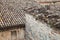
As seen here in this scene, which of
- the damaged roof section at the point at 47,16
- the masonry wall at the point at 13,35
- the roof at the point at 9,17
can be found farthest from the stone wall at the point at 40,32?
the roof at the point at 9,17

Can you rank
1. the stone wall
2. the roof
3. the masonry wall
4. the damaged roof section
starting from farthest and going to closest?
1. the damaged roof section
2. the stone wall
3. the roof
4. the masonry wall

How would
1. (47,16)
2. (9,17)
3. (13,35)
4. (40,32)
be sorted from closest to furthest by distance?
(13,35)
(9,17)
(40,32)
(47,16)

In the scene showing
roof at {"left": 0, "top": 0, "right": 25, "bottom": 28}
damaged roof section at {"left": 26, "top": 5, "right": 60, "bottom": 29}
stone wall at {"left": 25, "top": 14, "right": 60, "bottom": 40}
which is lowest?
stone wall at {"left": 25, "top": 14, "right": 60, "bottom": 40}

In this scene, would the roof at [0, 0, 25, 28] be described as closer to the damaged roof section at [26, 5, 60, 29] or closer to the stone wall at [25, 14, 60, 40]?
the stone wall at [25, 14, 60, 40]

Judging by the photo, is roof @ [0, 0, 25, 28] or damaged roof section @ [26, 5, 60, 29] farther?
damaged roof section @ [26, 5, 60, 29]

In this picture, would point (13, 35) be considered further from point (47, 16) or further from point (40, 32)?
point (47, 16)

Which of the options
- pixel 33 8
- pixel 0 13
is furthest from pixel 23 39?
pixel 33 8

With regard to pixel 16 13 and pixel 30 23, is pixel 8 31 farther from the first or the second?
pixel 30 23

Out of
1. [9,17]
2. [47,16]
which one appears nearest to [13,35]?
[9,17]

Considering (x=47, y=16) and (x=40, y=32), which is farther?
(x=47, y=16)

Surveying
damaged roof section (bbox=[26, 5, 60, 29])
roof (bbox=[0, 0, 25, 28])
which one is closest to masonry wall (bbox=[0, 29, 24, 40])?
roof (bbox=[0, 0, 25, 28])

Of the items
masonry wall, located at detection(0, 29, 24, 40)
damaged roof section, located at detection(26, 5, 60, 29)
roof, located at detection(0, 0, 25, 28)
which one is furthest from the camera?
damaged roof section, located at detection(26, 5, 60, 29)
